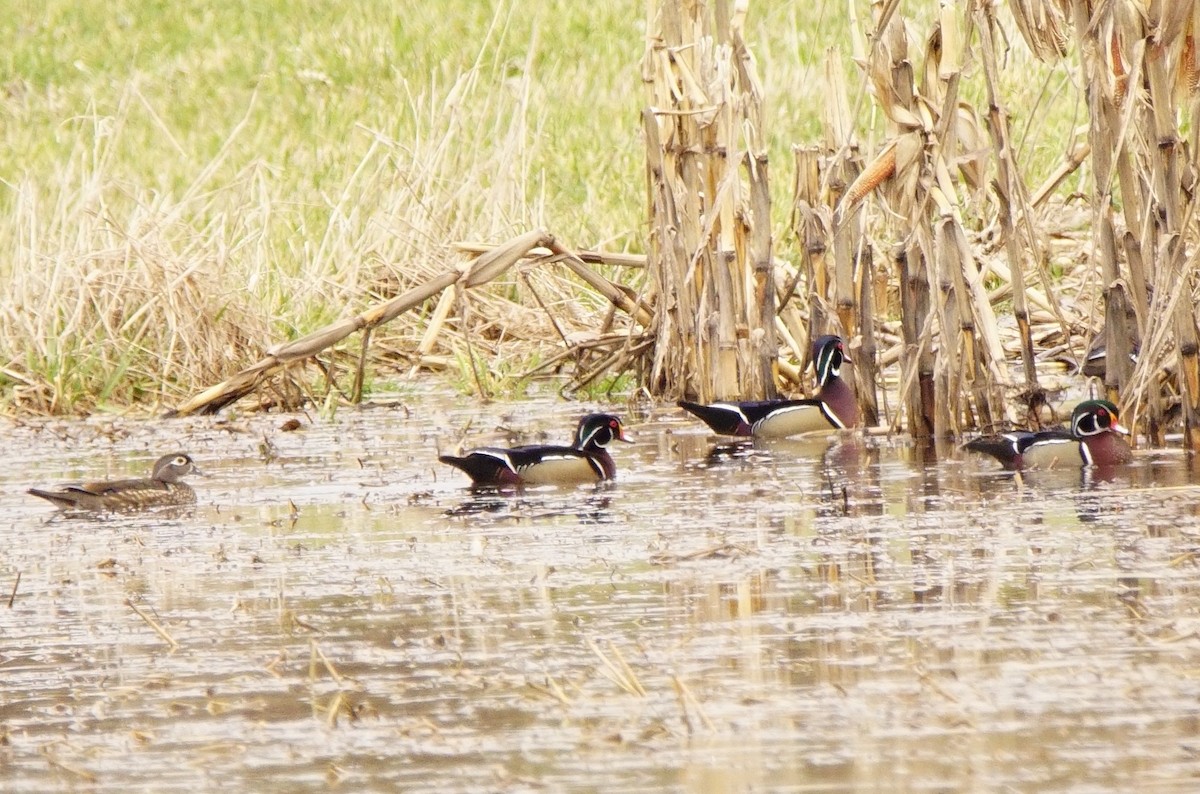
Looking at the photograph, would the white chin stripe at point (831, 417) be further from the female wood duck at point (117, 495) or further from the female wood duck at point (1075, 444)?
the female wood duck at point (117, 495)

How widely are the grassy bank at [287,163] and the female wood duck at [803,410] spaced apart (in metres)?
2.11

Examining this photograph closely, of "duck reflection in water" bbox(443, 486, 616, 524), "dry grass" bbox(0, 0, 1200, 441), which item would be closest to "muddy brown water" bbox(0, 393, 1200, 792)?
"duck reflection in water" bbox(443, 486, 616, 524)

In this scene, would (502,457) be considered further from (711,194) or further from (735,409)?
(711,194)


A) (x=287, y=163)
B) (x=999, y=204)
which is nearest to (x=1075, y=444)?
(x=999, y=204)

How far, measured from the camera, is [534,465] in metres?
8.77

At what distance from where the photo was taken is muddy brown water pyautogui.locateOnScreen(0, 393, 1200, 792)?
420 centimetres

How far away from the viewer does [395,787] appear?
4078 millimetres

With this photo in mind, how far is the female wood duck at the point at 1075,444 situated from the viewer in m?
8.02

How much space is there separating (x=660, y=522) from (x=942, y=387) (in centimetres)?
196

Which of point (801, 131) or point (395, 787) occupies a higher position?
point (801, 131)

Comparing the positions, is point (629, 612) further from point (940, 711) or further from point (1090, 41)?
point (1090, 41)

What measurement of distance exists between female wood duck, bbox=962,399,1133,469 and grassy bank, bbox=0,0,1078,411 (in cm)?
128

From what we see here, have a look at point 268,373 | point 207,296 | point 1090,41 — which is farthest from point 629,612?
point 207,296

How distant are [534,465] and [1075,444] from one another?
7.43 ft
